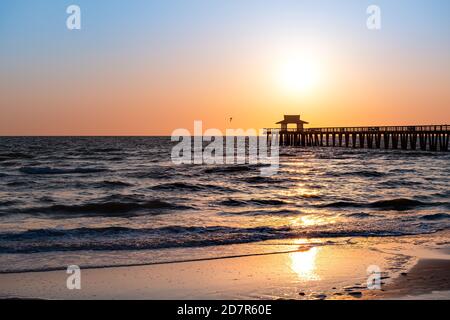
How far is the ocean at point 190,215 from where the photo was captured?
11.5m

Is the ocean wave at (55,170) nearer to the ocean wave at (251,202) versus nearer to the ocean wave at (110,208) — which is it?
the ocean wave at (110,208)

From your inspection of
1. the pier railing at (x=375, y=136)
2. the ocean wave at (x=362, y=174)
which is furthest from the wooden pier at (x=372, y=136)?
the ocean wave at (x=362, y=174)

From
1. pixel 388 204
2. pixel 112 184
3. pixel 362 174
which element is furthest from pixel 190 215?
pixel 362 174

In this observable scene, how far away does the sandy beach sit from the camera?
755 centimetres

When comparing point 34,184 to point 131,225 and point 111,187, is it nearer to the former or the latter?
point 111,187

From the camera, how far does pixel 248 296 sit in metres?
7.41

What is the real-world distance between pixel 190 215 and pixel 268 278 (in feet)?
29.1

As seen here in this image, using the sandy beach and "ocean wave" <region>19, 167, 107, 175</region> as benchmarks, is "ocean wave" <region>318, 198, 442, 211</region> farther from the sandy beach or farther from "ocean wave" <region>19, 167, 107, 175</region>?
"ocean wave" <region>19, 167, 107, 175</region>

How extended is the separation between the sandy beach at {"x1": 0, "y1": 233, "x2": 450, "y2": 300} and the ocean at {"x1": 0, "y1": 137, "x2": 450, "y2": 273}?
34.5 inches

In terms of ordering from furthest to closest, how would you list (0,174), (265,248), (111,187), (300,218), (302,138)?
(302,138), (0,174), (111,187), (300,218), (265,248)

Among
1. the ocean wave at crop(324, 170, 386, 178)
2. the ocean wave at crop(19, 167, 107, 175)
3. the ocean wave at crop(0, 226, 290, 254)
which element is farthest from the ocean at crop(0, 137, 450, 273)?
the ocean wave at crop(19, 167, 107, 175)

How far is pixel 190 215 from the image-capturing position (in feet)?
56.6

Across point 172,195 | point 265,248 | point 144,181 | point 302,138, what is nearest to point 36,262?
point 265,248

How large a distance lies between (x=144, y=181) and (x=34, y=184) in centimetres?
556
